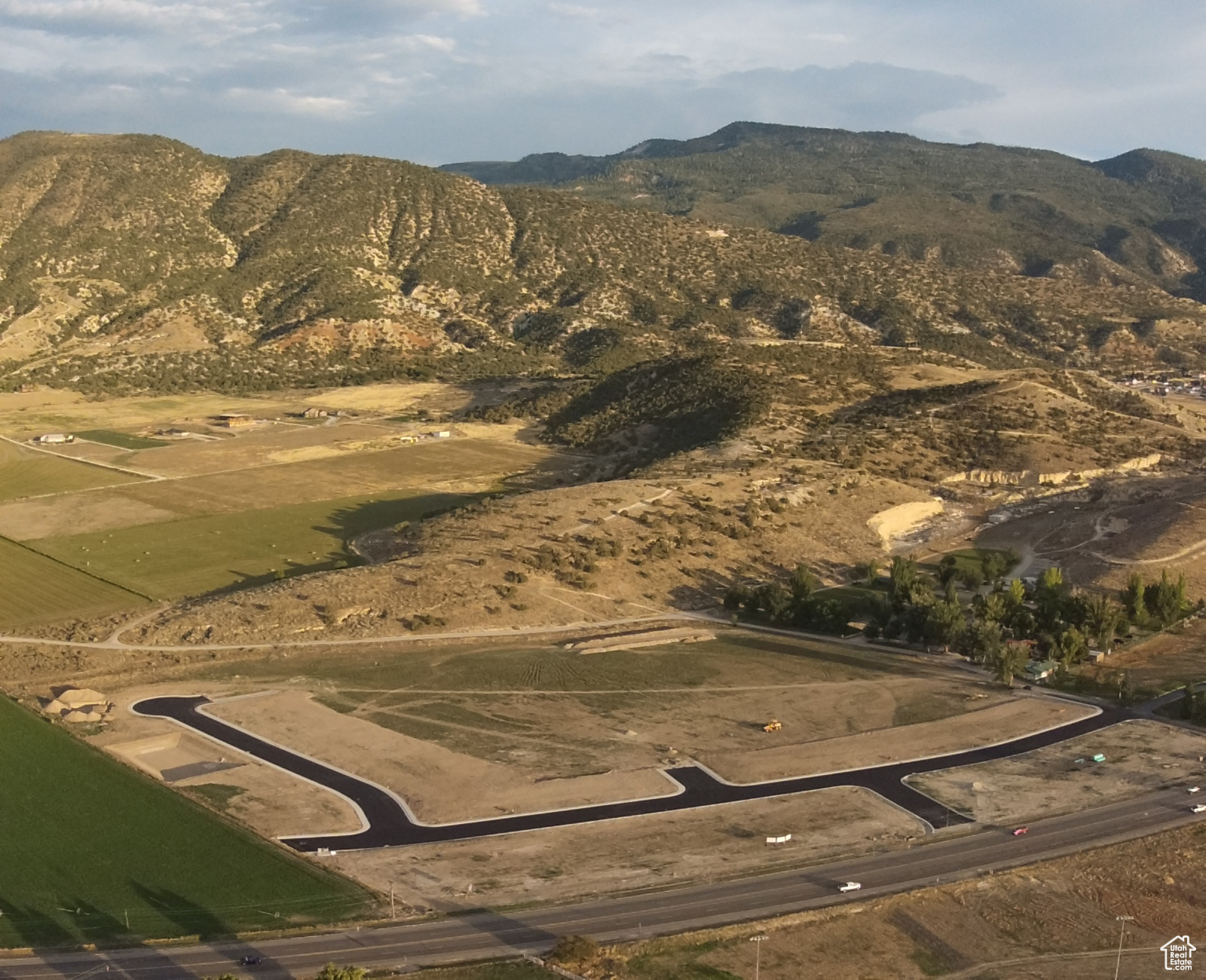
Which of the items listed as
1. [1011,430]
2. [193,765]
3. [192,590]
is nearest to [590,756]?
[193,765]

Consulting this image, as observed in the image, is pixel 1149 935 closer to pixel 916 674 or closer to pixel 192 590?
pixel 916 674

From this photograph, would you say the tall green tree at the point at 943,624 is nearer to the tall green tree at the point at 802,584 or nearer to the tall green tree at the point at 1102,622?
the tall green tree at the point at 1102,622

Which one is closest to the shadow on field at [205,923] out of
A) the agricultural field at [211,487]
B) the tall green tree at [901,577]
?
the agricultural field at [211,487]

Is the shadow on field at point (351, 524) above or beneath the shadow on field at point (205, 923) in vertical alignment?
above

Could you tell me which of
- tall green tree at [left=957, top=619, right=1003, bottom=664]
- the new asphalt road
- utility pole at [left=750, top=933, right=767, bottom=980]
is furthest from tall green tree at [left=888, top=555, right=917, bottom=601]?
utility pole at [left=750, top=933, right=767, bottom=980]

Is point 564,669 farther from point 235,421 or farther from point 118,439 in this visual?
point 235,421
